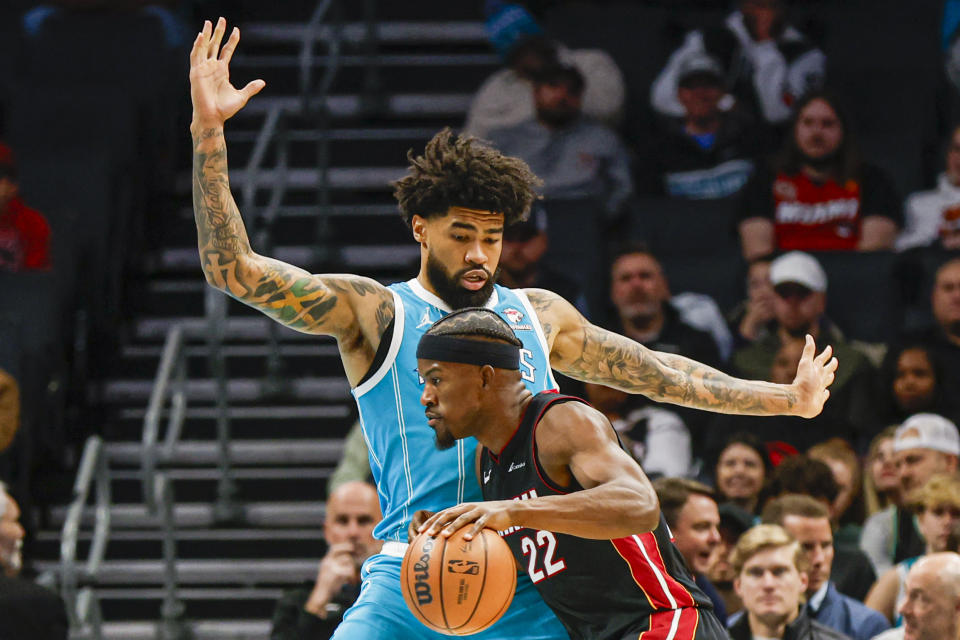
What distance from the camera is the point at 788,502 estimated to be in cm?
650

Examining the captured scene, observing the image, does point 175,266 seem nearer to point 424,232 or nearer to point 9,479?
point 9,479

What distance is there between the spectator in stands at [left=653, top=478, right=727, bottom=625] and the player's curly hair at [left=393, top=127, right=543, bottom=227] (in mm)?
2235

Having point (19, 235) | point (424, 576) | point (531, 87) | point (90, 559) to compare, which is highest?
point (531, 87)

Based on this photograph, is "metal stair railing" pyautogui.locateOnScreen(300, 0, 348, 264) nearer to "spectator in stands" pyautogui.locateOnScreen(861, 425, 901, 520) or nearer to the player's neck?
"spectator in stands" pyautogui.locateOnScreen(861, 425, 901, 520)

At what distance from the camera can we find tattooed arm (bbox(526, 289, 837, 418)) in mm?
4746

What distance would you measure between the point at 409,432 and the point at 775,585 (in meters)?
2.33

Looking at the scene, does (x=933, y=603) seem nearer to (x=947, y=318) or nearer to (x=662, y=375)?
(x=662, y=375)

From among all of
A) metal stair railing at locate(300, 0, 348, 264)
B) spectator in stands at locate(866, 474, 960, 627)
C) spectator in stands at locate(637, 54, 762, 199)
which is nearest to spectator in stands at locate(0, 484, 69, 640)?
spectator in stands at locate(866, 474, 960, 627)

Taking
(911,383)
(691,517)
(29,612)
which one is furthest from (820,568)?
(29,612)

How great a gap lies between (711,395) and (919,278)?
393 centimetres

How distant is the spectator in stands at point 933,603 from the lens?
5582 mm

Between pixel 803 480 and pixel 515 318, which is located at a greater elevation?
pixel 515 318

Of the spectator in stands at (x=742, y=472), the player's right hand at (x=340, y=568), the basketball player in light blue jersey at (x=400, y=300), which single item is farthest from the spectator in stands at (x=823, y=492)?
the basketball player in light blue jersey at (x=400, y=300)

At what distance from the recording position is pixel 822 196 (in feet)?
29.1
